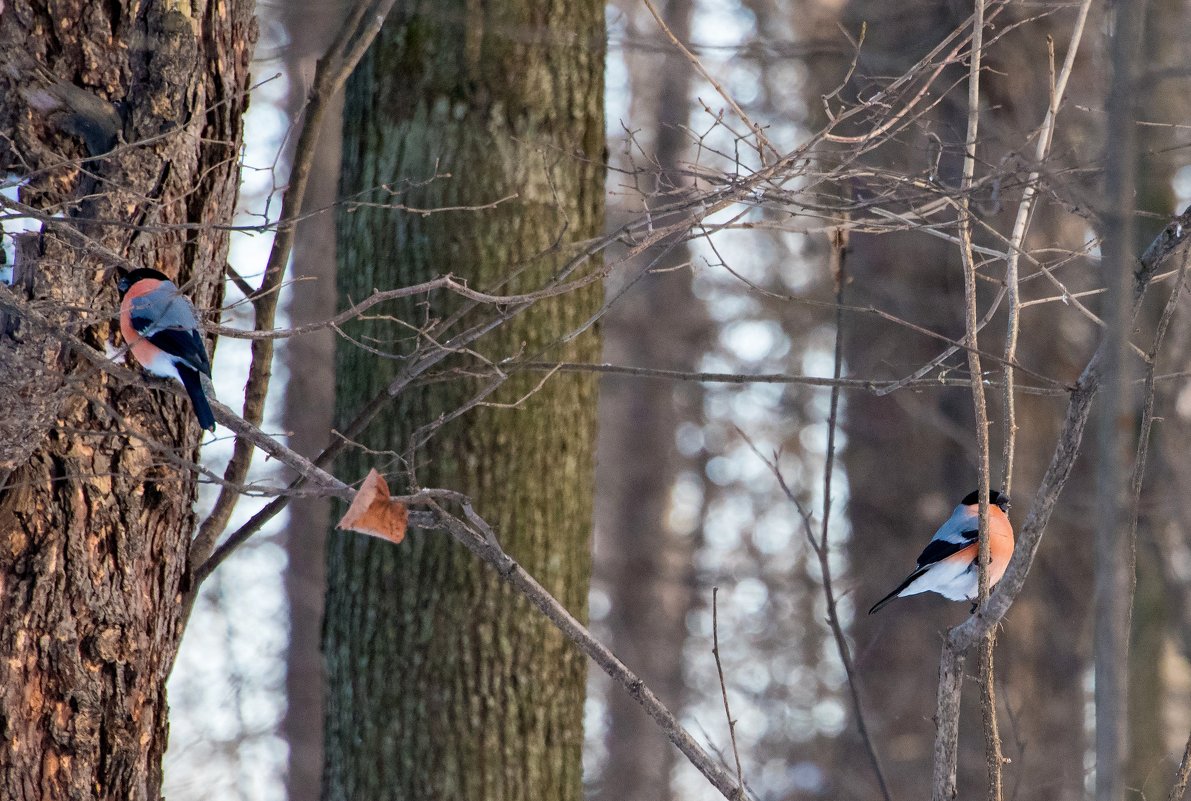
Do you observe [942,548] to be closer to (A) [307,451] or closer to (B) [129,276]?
(B) [129,276]

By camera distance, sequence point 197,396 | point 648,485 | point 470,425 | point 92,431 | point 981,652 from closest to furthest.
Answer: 1. point 981,652
2. point 92,431
3. point 197,396
4. point 470,425
5. point 648,485

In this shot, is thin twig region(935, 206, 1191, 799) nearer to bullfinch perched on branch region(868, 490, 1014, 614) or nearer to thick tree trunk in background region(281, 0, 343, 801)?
bullfinch perched on branch region(868, 490, 1014, 614)

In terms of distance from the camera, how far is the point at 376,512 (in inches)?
88.2

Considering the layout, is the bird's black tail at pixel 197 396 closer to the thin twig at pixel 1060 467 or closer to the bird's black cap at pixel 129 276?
the bird's black cap at pixel 129 276

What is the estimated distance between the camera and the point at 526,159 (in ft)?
12.6

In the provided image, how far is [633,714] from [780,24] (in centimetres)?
676

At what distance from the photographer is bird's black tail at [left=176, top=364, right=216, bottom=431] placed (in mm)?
2744

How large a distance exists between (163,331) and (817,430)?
10.2 m

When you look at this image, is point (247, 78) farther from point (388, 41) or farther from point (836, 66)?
point (836, 66)

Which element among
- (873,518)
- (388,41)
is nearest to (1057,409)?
(873,518)

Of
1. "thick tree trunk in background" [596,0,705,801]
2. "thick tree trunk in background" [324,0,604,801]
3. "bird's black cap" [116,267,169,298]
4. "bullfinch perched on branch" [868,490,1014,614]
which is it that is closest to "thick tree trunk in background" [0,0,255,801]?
"bird's black cap" [116,267,169,298]

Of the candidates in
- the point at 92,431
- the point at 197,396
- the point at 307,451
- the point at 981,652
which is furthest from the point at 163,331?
the point at 307,451

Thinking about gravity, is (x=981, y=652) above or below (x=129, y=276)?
below

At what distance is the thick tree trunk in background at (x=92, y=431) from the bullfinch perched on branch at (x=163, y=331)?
58 millimetres
